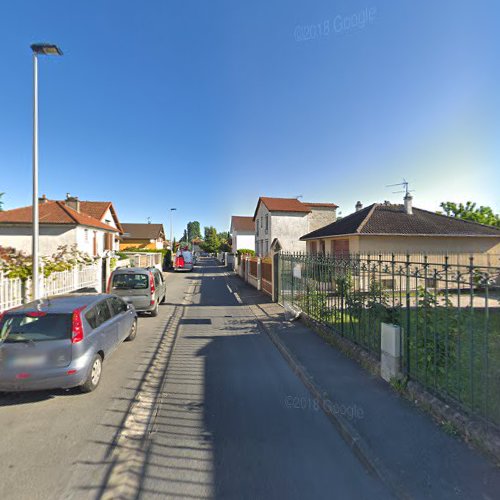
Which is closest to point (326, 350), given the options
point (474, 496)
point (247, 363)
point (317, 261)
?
point (247, 363)

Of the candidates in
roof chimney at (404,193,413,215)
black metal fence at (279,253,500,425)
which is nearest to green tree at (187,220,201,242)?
roof chimney at (404,193,413,215)

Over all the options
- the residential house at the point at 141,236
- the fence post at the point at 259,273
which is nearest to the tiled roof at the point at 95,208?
the residential house at the point at 141,236

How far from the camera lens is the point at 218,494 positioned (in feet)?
8.32

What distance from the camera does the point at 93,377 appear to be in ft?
14.9

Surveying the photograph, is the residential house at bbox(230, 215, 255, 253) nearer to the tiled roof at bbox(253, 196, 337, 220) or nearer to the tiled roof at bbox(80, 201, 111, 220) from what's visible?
the tiled roof at bbox(253, 196, 337, 220)

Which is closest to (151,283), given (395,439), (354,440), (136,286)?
(136,286)

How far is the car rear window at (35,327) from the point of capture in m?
4.10

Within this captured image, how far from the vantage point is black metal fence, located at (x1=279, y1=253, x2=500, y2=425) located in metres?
3.22

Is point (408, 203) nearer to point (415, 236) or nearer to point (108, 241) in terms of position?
point (415, 236)

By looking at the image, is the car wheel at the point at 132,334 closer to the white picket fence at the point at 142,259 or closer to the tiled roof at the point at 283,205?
the white picket fence at the point at 142,259

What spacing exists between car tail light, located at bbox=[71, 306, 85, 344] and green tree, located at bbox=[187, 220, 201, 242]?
437 ft

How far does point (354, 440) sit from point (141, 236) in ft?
177

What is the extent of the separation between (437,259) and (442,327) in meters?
14.5

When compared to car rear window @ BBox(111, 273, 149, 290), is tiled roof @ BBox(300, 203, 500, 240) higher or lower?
higher
